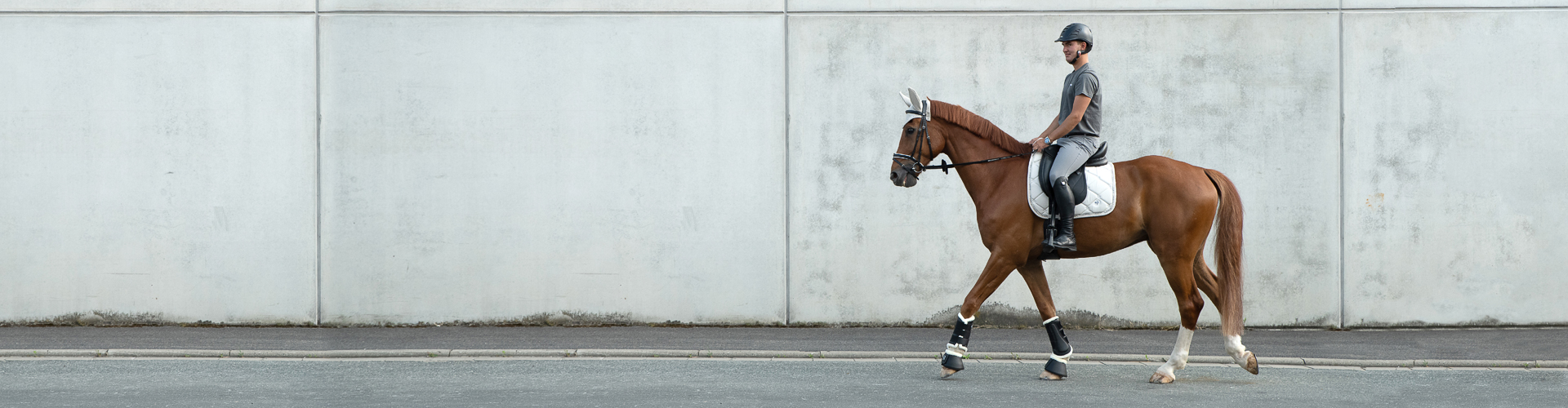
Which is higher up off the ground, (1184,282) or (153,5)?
(153,5)

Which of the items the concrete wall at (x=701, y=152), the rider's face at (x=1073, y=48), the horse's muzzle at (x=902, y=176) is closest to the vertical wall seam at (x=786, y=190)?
the concrete wall at (x=701, y=152)

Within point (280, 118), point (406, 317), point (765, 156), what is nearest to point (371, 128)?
point (280, 118)

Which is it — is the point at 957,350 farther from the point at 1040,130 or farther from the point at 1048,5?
the point at 1048,5

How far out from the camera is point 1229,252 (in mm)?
7547

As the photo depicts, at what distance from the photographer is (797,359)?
838 centimetres

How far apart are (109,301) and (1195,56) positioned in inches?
393

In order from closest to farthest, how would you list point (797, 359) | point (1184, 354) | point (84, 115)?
point (1184, 354) < point (797, 359) < point (84, 115)

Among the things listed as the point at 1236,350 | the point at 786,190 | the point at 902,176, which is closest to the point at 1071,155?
the point at 902,176

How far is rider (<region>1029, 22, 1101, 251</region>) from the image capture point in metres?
7.39

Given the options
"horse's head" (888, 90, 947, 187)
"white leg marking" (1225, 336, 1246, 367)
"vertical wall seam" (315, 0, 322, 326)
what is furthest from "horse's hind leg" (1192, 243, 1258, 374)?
"vertical wall seam" (315, 0, 322, 326)

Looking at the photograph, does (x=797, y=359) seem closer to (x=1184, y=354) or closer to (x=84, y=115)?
(x=1184, y=354)

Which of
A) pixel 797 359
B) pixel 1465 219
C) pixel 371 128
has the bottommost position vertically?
pixel 797 359

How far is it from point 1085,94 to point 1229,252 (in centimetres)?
141

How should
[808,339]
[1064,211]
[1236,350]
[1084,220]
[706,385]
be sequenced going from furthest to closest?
[808,339] < [1084,220] < [1064,211] < [1236,350] < [706,385]
